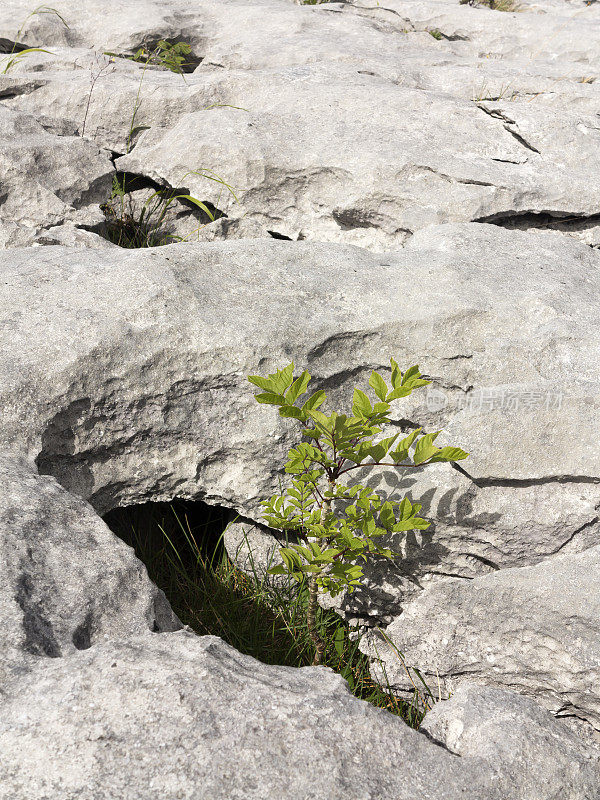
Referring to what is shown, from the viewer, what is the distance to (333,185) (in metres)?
3.43

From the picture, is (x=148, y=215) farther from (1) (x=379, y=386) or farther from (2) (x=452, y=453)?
(2) (x=452, y=453)

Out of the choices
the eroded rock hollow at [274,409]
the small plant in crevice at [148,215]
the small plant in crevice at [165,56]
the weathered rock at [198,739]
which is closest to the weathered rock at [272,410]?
the eroded rock hollow at [274,409]

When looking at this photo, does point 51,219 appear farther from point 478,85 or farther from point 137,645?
A: point 478,85

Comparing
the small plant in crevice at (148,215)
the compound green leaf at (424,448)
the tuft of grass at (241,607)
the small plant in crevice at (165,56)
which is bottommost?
the tuft of grass at (241,607)

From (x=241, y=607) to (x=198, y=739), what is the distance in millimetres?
1063

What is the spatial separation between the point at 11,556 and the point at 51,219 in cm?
221

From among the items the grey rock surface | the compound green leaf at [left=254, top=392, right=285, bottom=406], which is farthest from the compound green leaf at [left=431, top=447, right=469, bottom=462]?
the grey rock surface

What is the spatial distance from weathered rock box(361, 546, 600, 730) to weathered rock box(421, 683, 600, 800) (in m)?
0.29

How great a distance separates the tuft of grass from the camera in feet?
7.23

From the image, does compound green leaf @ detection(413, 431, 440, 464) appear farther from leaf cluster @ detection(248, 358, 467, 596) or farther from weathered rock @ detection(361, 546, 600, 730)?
weathered rock @ detection(361, 546, 600, 730)

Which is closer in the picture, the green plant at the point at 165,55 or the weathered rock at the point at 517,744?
the weathered rock at the point at 517,744

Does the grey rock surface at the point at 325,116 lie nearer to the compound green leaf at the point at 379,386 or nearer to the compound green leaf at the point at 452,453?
the compound green leaf at the point at 379,386

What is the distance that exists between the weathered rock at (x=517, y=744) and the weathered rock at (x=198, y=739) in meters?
0.08

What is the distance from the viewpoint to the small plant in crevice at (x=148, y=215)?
362 cm
